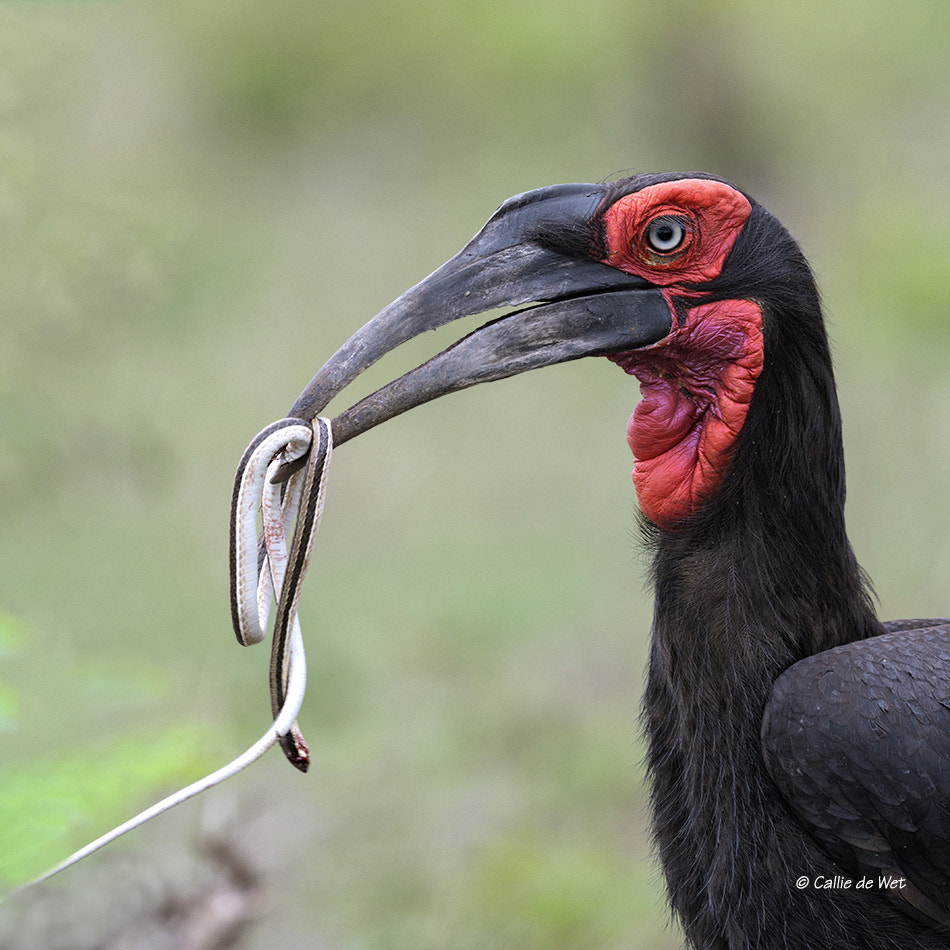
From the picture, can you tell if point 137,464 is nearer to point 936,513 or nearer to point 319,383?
point 319,383

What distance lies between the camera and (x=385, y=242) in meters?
7.25

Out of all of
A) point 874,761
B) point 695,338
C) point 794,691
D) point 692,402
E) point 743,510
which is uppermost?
point 695,338

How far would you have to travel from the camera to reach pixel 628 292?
2439 mm

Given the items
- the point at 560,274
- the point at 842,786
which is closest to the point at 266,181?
the point at 560,274

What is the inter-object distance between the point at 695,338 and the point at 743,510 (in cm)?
33

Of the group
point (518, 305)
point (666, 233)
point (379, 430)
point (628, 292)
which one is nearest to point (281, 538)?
point (518, 305)

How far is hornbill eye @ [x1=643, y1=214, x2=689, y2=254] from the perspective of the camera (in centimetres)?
239

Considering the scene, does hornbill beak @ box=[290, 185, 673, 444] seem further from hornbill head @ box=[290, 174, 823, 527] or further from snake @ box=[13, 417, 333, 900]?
snake @ box=[13, 417, 333, 900]

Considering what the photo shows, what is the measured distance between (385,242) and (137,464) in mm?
2988

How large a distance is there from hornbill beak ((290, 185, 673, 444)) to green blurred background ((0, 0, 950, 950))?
2.71 ft

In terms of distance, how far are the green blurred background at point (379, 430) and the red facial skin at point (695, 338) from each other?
1.15 m

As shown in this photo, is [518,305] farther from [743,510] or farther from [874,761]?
[874,761]

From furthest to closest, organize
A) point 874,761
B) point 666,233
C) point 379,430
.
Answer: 1. point 379,430
2. point 666,233
3. point 874,761

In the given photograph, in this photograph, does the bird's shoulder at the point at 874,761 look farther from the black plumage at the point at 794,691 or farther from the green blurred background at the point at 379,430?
the green blurred background at the point at 379,430
